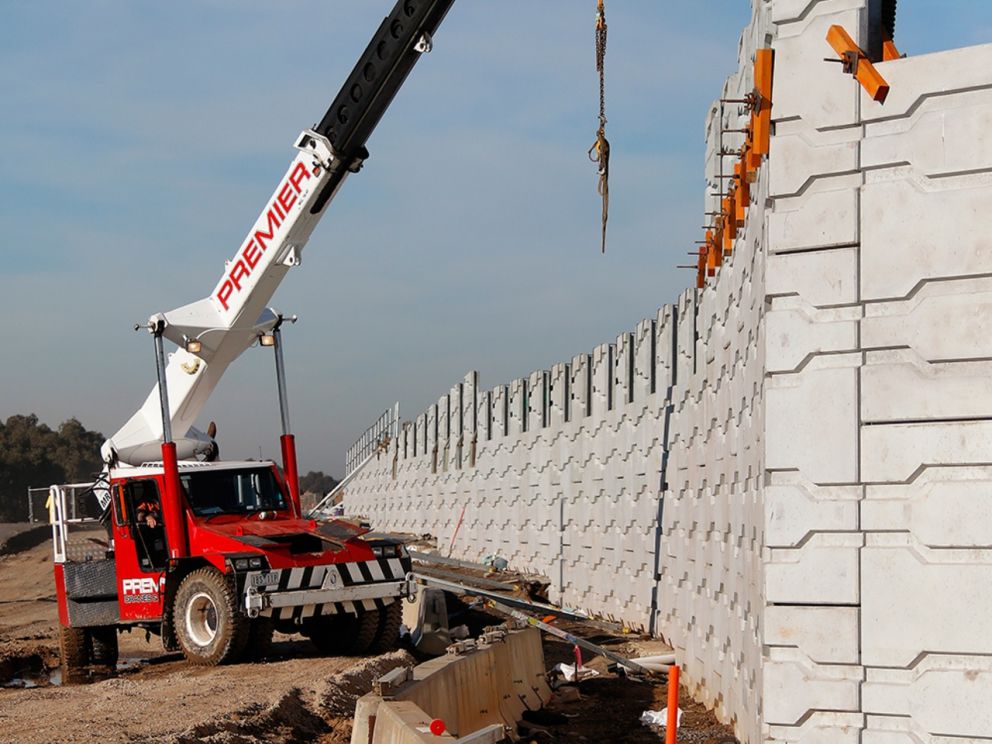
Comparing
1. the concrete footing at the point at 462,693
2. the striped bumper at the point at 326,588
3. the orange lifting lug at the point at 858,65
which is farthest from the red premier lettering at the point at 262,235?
the orange lifting lug at the point at 858,65

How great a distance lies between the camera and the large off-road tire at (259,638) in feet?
46.9

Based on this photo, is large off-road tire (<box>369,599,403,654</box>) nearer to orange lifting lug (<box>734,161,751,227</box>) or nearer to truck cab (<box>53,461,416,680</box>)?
truck cab (<box>53,461,416,680</box>)

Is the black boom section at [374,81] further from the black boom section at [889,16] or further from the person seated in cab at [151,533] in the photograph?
the black boom section at [889,16]

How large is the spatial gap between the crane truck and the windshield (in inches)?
0.5

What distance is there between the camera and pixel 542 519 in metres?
24.3

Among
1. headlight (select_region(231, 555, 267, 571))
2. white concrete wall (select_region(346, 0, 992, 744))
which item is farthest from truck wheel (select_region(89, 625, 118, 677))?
white concrete wall (select_region(346, 0, 992, 744))

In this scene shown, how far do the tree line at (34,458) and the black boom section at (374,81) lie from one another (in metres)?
72.0

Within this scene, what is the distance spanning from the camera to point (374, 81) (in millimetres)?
15000

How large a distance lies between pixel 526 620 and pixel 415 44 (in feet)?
20.9

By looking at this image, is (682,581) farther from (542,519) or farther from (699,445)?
(542,519)

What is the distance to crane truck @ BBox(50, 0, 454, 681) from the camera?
47.1ft

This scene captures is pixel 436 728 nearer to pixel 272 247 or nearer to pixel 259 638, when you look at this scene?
pixel 259 638

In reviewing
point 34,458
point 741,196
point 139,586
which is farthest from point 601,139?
point 34,458

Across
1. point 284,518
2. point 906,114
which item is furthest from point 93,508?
point 906,114
